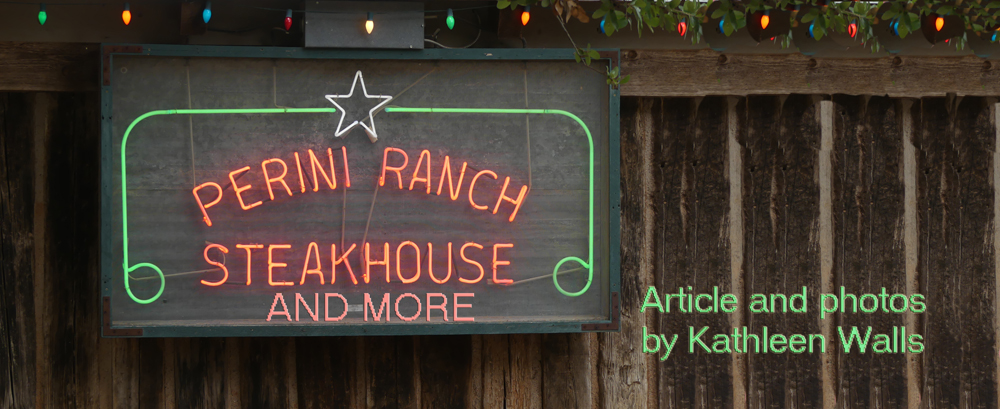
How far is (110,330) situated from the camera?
3.16 metres

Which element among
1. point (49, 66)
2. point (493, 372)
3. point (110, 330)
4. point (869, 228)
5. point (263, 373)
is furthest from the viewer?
point (869, 228)

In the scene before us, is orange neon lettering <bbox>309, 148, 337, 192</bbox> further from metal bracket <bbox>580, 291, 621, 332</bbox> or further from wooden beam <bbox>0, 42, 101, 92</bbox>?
metal bracket <bbox>580, 291, 621, 332</bbox>

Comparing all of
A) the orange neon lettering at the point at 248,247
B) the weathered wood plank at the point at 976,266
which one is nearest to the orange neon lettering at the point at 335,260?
the orange neon lettering at the point at 248,247

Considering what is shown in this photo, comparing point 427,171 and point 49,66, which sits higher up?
point 49,66

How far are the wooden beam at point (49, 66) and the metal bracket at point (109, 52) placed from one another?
292 millimetres

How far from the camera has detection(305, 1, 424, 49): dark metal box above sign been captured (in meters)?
3.25

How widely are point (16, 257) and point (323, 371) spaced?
148 cm

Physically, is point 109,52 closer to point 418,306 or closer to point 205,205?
point 205,205

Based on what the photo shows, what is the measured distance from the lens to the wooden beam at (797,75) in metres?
3.64

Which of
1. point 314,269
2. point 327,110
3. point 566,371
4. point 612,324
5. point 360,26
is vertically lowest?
point 566,371

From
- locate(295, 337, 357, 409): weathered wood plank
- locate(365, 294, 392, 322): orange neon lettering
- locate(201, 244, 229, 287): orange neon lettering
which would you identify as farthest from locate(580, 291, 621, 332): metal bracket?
locate(201, 244, 229, 287): orange neon lettering

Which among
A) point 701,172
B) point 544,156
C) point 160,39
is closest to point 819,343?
point 701,172

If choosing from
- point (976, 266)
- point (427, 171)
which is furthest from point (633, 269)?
point (976, 266)

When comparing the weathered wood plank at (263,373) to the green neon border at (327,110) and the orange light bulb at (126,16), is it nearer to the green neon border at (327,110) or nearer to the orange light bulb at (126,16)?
the green neon border at (327,110)
